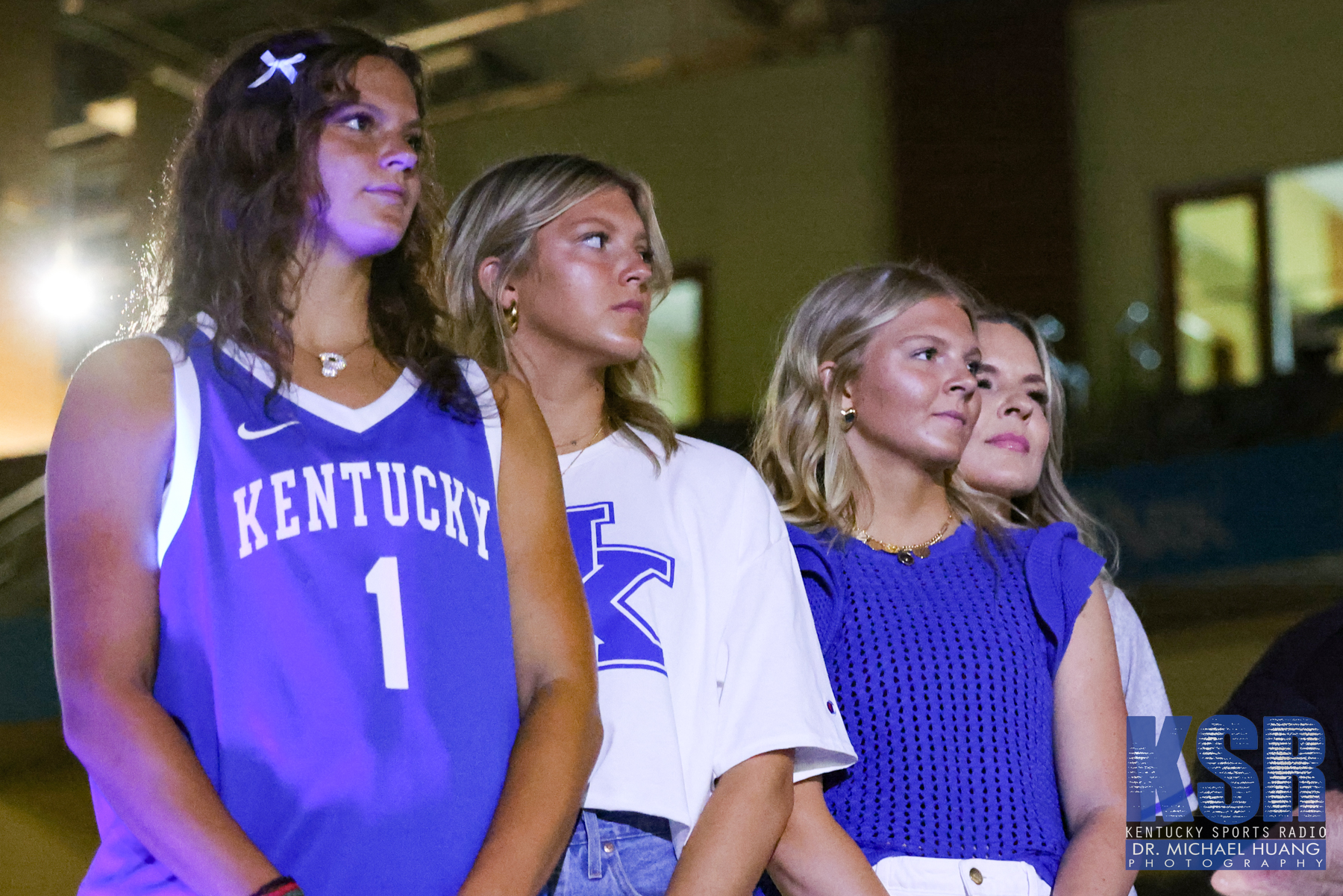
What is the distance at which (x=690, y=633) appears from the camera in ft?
5.08

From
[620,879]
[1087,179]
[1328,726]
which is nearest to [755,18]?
[1087,179]

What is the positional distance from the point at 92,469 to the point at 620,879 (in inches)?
25.9

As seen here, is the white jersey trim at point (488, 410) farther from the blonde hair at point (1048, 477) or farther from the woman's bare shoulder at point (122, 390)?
the blonde hair at point (1048, 477)

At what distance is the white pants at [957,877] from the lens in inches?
63.3

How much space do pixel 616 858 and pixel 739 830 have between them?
0.43 feet

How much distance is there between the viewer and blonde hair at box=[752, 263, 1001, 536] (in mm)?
1988

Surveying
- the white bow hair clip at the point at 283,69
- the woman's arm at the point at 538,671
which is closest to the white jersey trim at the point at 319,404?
the woman's arm at the point at 538,671

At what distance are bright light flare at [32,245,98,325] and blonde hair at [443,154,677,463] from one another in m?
4.24

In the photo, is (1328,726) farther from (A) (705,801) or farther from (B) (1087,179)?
(B) (1087,179)

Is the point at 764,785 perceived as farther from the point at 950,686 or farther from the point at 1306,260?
the point at 1306,260

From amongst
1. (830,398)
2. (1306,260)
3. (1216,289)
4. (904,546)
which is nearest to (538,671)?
(904,546)

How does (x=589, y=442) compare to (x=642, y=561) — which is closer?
(x=642, y=561)

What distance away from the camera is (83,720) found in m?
1.09

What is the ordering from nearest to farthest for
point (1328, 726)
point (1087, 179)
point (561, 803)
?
point (561, 803) < point (1328, 726) < point (1087, 179)
